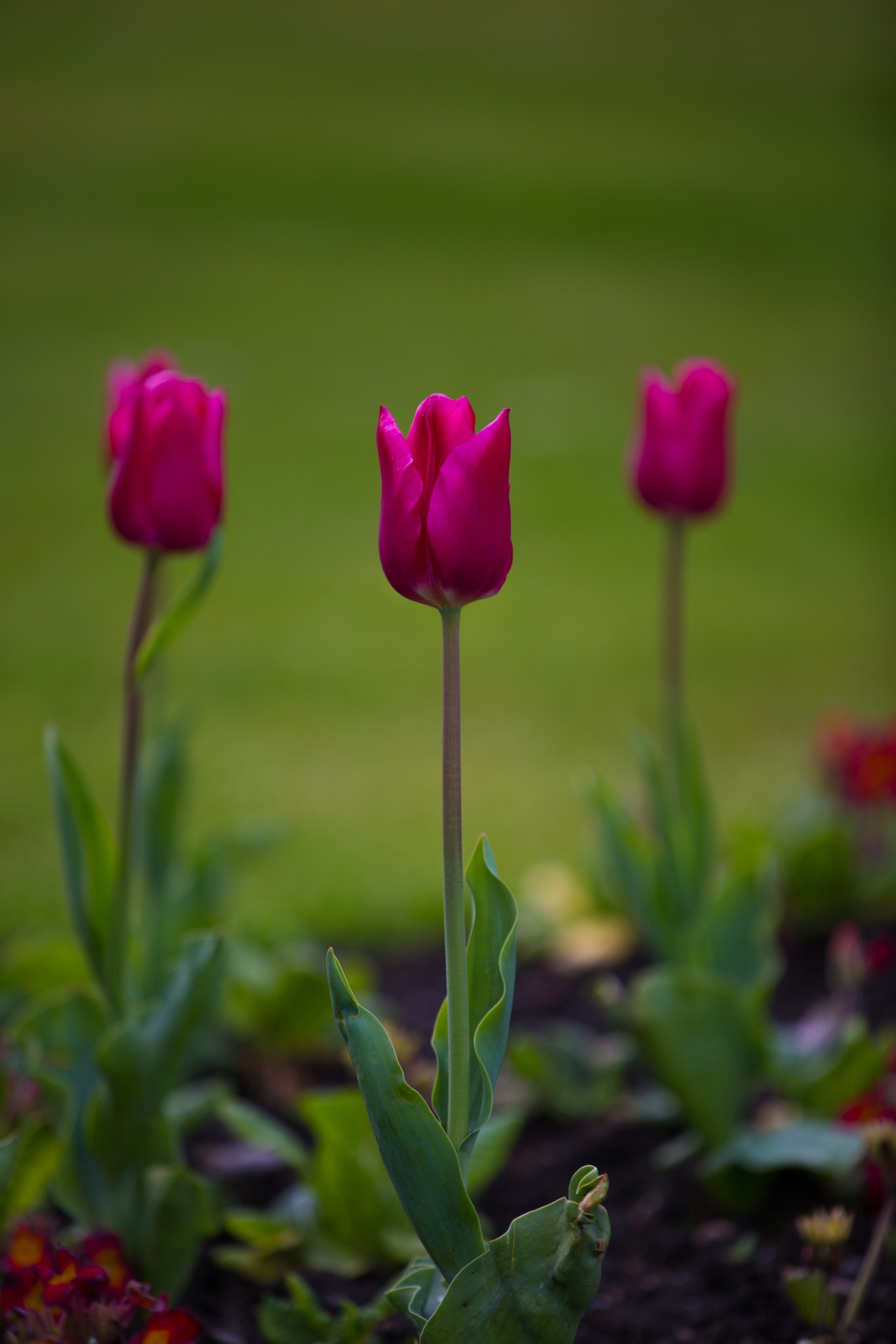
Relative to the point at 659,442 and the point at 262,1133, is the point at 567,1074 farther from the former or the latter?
the point at 659,442

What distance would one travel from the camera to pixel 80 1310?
3.34 ft

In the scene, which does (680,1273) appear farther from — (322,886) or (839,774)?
(322,886)

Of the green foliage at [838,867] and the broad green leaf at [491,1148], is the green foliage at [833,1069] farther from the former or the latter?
the green foliage at [838,867]

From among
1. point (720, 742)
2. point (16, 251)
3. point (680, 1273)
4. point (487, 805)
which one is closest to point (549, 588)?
point (720, 742)

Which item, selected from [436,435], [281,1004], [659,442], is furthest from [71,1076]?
[659,442]

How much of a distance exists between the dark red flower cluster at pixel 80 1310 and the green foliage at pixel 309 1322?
0.37 feet

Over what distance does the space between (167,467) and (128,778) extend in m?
0.29

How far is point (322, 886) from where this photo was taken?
249cm

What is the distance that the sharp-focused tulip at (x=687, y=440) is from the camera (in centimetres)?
144

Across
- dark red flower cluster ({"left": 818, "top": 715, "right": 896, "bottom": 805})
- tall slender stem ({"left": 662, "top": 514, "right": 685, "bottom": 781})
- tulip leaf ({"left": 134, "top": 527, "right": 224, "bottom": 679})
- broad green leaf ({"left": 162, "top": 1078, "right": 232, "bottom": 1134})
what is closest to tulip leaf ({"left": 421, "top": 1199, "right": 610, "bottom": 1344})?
broad green leaf ({"left": 162, "top": 1078, "right": 232, "bottom": 1134})

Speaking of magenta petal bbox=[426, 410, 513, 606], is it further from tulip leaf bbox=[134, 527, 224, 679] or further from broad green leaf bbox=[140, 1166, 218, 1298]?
broad green leaf bbox=[140, 1166, 218, 1298]

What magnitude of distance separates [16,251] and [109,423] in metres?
8.00

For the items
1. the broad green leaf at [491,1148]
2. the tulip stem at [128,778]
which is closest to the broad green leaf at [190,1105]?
the tulip stem at [128,778]

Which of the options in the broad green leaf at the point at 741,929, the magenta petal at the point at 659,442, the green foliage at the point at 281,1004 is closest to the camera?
the magenta petal at the point at 659,442
